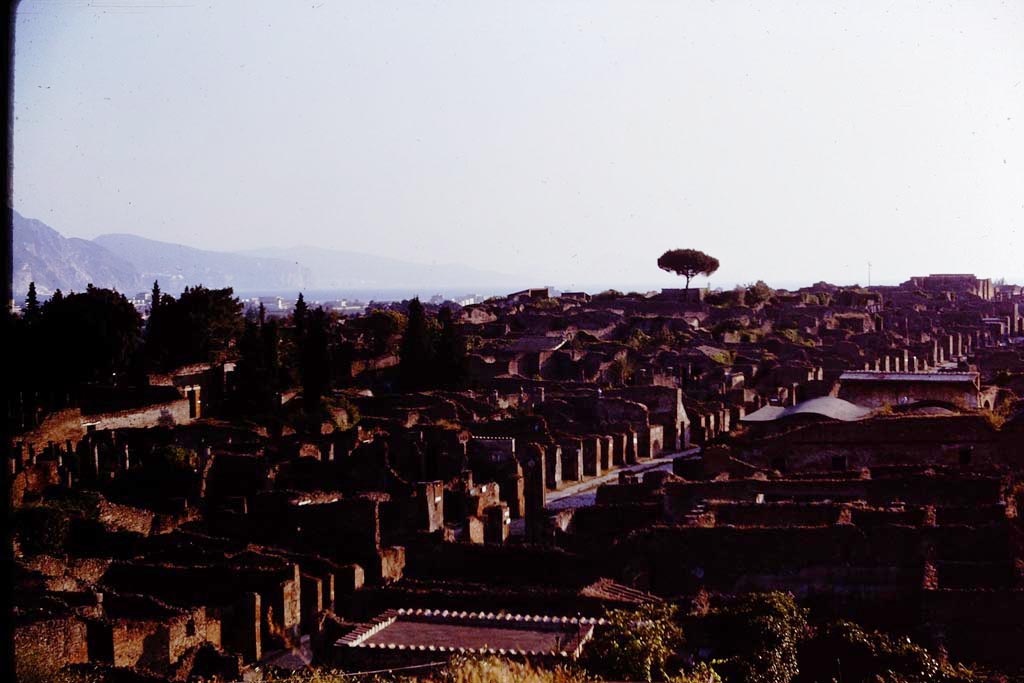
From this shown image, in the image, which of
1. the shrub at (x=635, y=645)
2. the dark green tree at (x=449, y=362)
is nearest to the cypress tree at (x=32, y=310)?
the dark green tree at (x=449, y=362)

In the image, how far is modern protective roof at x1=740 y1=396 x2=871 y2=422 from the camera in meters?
28.3

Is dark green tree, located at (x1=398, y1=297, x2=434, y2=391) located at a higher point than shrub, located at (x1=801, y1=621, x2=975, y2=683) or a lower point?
higher

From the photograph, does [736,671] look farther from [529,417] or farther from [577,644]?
[529,417]

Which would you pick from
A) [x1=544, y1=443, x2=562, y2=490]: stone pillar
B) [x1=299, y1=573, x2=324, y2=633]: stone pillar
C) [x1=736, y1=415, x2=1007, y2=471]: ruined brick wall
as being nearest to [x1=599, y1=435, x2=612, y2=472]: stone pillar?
[x1=544, y1=443, x2=562, y2=490]: stone pillar

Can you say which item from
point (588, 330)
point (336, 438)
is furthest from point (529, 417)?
point (588, 330)

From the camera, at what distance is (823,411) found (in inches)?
1118

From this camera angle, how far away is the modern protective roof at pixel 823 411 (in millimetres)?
28316

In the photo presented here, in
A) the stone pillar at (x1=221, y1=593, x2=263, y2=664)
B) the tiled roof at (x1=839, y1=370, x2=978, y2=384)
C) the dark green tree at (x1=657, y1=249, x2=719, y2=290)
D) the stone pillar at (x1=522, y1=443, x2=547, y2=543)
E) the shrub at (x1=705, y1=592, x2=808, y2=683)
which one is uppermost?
the dark green tree at (x1=657, y1=249, x2=719, y2=290)

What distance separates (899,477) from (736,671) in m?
7.92

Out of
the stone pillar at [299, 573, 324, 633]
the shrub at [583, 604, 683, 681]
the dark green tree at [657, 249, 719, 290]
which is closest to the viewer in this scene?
the shrub at [583, 604, 683, 681]

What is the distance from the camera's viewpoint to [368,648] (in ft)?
41.4

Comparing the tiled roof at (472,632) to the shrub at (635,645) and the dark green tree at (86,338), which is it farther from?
the dark green tree at (86,338)

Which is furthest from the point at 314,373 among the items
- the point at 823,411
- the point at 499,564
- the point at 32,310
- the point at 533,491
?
the point at 499,564

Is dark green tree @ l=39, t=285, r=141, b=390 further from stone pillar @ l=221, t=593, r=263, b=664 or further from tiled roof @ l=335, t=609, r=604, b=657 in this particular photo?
tiled roof @ l=335, t=609, r=604, b=657
